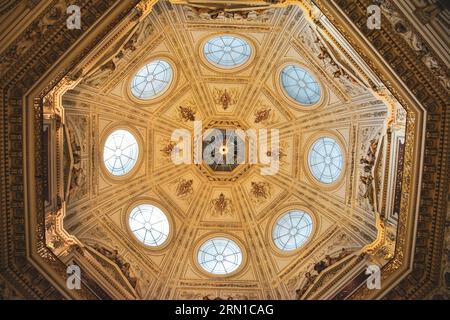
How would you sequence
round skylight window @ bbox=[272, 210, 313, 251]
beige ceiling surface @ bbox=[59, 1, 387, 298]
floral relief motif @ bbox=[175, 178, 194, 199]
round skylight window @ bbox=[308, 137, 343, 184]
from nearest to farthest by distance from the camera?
beige ceiling surface @ bbox=[59, 1, 387, 298], round skylight window @ bbox=[308, 137, 343, 184], round skylight window @ bbox=[272, 210, 313, 251], floral relief motif @ bbox=[175, 178, 194, 199]

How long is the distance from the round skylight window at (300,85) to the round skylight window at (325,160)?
1.56 m

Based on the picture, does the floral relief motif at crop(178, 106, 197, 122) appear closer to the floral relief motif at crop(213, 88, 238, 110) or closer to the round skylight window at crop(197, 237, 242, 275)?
the floral relief motif at crop(213, 88, 238, 110)

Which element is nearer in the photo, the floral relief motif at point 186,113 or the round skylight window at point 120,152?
the round skylight window at point 120,152

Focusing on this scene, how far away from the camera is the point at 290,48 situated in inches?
736

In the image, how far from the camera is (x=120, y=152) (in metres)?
19.9

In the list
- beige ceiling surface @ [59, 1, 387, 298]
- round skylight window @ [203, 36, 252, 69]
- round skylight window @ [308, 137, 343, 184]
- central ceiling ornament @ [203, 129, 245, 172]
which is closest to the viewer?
beige ceiling surface @ [59, 1, 387, 298]

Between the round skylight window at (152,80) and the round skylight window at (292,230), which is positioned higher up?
the round skylight window at (152,80)

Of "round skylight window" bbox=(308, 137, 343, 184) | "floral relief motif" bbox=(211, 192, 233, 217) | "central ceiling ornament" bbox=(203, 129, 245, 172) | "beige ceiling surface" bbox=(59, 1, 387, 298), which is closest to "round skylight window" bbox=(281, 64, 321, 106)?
"beige ceiling surface" bbox=(59, 1, 387, 298)

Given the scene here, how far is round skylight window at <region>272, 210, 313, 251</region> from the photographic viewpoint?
19.7 m

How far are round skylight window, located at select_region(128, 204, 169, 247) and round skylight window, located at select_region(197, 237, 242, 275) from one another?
1.56 meters

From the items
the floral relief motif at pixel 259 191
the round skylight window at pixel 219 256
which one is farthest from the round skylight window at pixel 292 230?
the round skylight window at pixel 219 256

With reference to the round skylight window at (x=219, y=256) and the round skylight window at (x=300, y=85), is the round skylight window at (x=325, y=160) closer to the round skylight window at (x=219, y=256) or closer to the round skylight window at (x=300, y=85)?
the round skylight window at (x=300, y=85)

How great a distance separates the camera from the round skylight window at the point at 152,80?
765 inches
